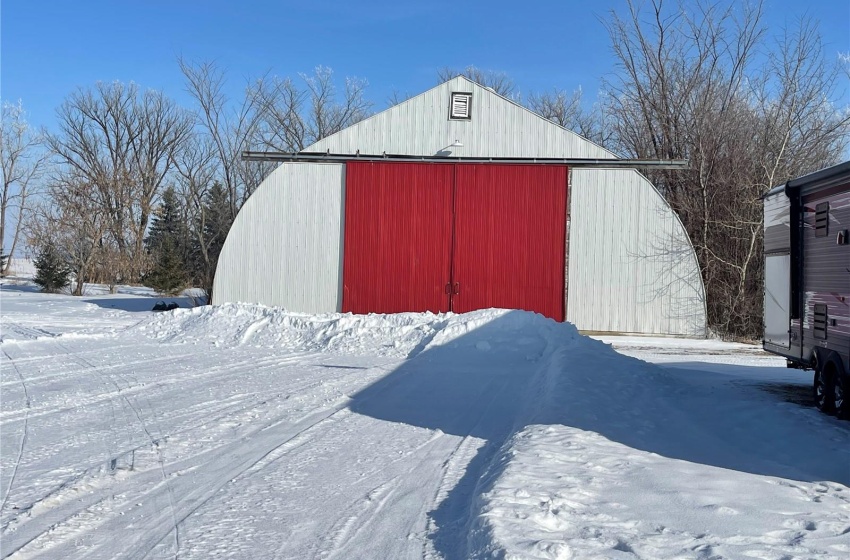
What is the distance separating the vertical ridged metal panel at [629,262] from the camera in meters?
21.5

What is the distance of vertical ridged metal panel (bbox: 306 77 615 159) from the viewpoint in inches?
875

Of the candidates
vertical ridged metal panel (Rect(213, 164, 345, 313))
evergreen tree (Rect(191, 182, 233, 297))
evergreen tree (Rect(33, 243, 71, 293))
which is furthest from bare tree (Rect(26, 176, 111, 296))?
vertical ridged metal panel (Rect(213, 164, 345, 313))

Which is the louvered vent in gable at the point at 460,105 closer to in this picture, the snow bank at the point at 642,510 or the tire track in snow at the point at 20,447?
the tire track in snow at the point at 20,447

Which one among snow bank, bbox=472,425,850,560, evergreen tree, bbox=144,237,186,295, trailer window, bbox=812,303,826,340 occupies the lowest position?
snow bank, bbox=472,425,850,560

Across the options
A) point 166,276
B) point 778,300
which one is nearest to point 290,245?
point 778,300

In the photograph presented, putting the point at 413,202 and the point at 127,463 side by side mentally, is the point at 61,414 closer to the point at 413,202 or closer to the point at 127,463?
the point at 127,463

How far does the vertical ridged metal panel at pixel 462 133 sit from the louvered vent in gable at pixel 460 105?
0.13m

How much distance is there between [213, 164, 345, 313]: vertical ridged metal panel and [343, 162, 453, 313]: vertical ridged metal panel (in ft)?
1.89

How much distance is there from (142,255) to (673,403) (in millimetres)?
44199

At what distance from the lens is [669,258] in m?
21.3

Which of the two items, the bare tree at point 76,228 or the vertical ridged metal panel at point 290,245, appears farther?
the bare tree at point 76,228

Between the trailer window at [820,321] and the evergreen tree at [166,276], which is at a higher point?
the evergreen tree at [166,276]

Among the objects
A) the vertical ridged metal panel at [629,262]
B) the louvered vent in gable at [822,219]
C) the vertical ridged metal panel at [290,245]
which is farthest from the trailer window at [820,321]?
the vertical ridged metal panel at [290,245]

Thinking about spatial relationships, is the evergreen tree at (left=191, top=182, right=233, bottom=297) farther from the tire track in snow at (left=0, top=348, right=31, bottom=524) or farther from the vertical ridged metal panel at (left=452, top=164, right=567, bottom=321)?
the tire track in snow at (left=0, top=348, right=31, bottom=524)
